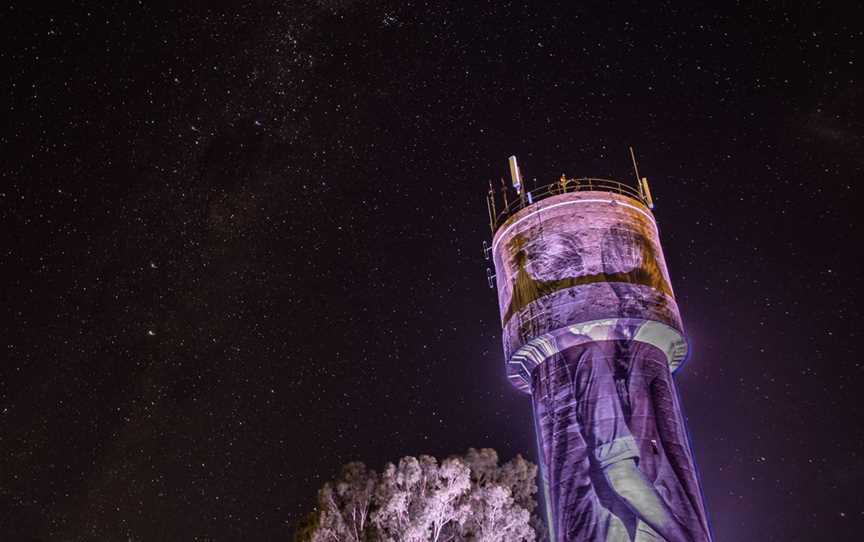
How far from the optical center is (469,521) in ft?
103

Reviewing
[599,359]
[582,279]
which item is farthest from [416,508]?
[582,279]

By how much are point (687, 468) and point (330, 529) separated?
1398cm

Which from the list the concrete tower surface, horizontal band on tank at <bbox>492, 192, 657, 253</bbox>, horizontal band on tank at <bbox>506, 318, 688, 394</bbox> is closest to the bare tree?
the concrete tower surface

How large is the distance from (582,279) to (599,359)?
2.56 metres

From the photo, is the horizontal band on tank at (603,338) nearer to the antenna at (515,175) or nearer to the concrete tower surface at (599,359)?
the concrete tower surface at (599,359)

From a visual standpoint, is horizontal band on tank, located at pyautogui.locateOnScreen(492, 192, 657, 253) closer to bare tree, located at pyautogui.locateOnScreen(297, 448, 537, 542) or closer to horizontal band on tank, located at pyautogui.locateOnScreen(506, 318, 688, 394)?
horizontal band on tank, located at pyautogui.locateOnScreen(506, 318, 688, 394)

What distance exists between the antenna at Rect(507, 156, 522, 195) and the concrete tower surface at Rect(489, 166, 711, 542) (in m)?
0.35

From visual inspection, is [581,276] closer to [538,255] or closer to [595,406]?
[538,255]

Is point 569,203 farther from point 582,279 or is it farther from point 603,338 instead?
point 603,338

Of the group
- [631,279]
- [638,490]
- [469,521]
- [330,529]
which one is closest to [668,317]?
[631,279]

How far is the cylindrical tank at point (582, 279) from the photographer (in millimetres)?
24328

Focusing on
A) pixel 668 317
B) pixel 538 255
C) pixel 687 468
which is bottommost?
pixel 687 468

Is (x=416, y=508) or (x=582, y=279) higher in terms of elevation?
(x=582, y=279)

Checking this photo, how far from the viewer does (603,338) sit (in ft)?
80.0
